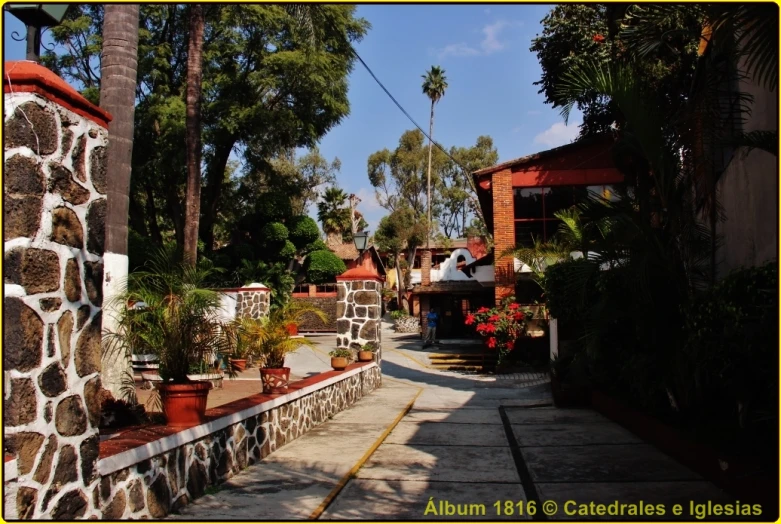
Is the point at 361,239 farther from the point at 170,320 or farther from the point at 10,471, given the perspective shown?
the point at 10,471

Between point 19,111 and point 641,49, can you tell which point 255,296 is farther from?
point 19,111

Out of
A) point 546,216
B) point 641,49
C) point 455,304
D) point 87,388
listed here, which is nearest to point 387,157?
point 455,304

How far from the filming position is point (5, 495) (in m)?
3.18

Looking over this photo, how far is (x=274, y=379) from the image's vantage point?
8.12 meters

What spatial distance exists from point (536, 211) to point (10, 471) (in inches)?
712

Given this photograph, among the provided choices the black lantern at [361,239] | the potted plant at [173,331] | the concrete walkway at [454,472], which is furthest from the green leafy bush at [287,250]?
the potted plant at [173,331]

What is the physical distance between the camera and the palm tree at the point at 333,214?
41250mm

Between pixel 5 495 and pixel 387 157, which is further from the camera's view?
pixel 387 157

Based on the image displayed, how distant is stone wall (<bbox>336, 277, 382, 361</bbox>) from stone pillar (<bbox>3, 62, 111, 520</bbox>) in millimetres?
10120

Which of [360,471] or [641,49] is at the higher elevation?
[641,49]

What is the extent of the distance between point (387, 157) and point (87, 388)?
5043cm

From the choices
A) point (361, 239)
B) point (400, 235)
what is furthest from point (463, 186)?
point (361, 239)

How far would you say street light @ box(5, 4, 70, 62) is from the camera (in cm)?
374

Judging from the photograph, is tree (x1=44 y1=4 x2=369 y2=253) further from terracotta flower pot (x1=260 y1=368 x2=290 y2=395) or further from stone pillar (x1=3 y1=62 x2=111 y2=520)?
stone pillar (x1=3 y1=62 x2=111 y2=520)
